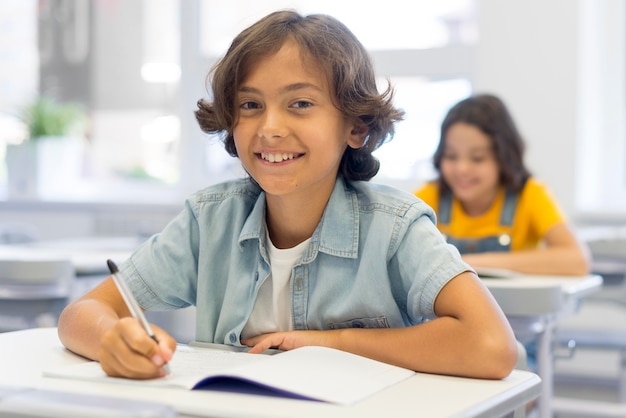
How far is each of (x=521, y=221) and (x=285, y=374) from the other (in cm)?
199

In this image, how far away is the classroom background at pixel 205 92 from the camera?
3.89 meters

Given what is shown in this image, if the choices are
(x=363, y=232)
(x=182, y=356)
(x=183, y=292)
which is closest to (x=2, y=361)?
(x=182, y=356)

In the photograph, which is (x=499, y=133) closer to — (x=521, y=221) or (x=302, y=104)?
(x=521, y=221)

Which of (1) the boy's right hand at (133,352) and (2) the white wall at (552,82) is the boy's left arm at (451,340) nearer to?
(1) the boy's right hand at (133,352)

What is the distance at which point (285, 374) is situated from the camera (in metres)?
1.08

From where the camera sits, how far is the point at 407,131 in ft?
14.1

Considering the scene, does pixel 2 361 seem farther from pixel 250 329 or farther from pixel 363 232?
pixel 363 232

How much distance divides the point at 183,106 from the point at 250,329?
139 inches

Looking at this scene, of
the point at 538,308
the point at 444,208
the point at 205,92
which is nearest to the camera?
the point at 538,308

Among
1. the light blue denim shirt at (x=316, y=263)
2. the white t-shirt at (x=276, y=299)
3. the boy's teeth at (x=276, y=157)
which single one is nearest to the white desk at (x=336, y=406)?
the light blue denim shirt at (x=316, y=263)

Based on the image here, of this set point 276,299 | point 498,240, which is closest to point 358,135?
point 276,299

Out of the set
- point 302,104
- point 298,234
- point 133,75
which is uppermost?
point 133,75

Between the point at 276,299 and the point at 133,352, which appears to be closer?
the point at 133,352

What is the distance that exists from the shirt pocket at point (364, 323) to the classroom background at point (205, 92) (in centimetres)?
186
